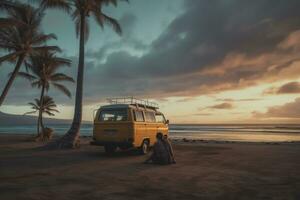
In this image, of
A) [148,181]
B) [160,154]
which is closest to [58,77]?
[160,154]

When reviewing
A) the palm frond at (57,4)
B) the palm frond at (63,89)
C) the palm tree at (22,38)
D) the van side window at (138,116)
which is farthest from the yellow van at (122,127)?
the palm frond at (63,89)

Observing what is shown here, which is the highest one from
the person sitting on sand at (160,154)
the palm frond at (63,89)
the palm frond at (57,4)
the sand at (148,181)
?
the palm frond at (57,4)

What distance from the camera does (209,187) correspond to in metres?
8.18

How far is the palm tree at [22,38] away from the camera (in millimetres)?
24625

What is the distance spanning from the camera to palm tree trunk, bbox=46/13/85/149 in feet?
66.9

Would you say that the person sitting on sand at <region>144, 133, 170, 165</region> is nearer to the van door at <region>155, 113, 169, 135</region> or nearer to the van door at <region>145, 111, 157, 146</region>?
the van door at <region>145, 111, 157, 146</region>

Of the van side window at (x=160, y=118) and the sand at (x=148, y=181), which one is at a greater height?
the van side window at (x=160, y=118)

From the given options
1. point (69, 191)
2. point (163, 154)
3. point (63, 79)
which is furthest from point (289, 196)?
point (63, 79)

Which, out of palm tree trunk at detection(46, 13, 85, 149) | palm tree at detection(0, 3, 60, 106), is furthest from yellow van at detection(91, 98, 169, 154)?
palm tree at detection(0, 3, 60, 106)

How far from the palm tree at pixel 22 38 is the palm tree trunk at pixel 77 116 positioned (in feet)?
16.6

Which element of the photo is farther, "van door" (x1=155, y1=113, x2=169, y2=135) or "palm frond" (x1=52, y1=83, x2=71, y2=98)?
"palm frond" (x1=52, y1=83, x2=71, y2=98)

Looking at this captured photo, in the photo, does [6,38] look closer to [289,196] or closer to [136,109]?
[136,109]

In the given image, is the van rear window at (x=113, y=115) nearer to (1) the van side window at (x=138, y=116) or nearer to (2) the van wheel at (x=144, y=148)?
(1) the van side window at (x=138, y=116)

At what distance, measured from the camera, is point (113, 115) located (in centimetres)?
1541
